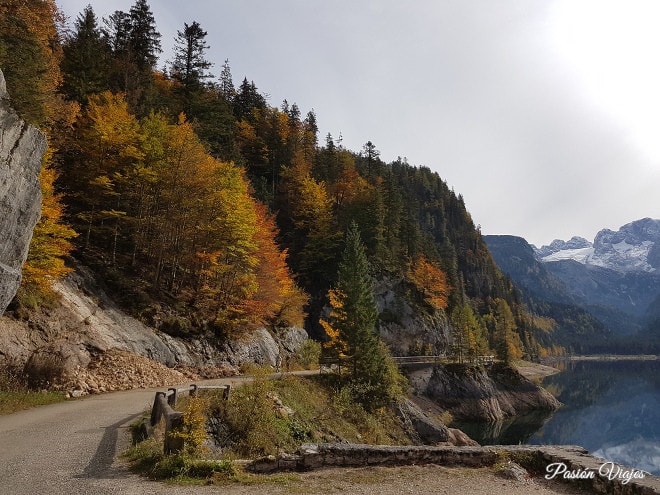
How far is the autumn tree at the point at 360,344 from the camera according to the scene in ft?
102

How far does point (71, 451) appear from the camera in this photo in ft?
35.3

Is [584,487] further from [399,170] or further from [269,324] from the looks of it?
[399,170]

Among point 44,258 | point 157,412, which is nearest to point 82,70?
point 44,258

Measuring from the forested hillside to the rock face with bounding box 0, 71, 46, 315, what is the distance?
3.05 meters

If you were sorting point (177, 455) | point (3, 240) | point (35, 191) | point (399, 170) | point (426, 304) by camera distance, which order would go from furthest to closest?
point (399, 170) < point (426, 304) < point (35, 191) < point (3, 240) < point (177, 455)

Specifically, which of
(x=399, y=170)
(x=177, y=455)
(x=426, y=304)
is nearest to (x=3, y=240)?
(x=177, y=455)

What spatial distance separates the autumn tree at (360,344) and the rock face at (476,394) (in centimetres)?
2296

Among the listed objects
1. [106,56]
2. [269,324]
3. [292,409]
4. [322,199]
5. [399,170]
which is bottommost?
[292,409]

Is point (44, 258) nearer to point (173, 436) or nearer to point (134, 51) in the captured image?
point (173, 436)

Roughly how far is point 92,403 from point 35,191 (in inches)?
374

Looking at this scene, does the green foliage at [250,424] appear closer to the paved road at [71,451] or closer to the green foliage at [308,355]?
the paved road at [71,451]

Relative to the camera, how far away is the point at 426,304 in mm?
64812

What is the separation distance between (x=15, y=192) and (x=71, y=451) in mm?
11202

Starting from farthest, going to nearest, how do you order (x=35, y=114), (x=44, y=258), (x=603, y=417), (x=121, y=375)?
(x=603, y=417), (x=121, y=375), (x=35, y=114), (x=44, y=258)
